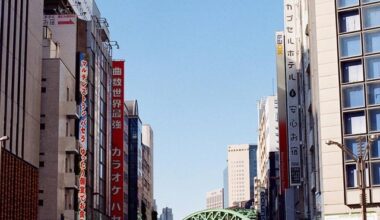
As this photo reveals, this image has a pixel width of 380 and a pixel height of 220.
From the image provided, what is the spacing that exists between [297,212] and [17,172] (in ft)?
123

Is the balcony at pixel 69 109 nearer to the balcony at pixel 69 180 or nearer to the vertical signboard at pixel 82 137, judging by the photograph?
the vertical signboard at pixel 82 137

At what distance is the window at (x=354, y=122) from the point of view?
64375 mm

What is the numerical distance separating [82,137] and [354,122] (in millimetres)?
34662

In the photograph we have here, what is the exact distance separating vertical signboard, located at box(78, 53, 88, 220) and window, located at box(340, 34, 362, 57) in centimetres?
3178

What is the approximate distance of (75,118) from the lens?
88.3 m

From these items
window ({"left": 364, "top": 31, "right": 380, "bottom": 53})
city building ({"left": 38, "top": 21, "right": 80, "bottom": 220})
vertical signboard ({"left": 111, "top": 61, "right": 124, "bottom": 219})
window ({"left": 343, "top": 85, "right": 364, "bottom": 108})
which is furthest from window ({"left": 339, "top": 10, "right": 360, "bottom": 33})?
vertical signboard ({"left": 111, "top": 61, "right": 124, "bottom": 219})

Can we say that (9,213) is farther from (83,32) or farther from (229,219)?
(229,219)

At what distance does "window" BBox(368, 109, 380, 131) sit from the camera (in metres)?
63.9

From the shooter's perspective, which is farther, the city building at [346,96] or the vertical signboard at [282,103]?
the vertical signboard at [282,103]

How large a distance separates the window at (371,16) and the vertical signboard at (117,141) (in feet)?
191

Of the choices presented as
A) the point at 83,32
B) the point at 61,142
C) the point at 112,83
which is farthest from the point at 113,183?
the point at 61,142

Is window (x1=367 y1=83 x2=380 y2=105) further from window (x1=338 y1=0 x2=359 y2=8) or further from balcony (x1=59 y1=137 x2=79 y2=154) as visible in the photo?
balcony (x1=59 y1=137 x2=79 y2=154)

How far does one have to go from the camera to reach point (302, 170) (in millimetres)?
83375

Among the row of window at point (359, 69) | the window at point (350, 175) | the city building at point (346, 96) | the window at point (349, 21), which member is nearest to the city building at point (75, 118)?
the city building at point (346, 96)
